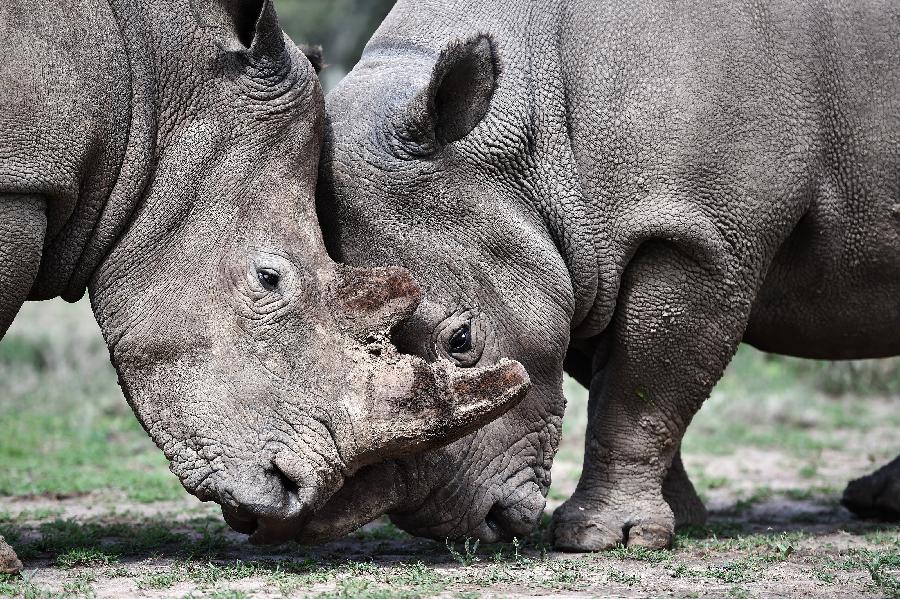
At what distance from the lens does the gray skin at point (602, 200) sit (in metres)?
5.96

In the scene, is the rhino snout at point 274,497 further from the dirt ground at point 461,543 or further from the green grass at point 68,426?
the green grass at point 68,426

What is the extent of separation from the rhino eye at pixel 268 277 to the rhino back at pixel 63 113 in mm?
701

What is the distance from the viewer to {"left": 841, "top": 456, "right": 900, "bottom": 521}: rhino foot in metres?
7.39

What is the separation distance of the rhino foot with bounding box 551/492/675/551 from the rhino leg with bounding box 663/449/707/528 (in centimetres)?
72

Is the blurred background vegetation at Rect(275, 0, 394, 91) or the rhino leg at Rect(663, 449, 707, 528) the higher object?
the blurred background vegetation at Rect(275, 0, 394, 91)

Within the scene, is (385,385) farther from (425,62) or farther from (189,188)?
(425,62)

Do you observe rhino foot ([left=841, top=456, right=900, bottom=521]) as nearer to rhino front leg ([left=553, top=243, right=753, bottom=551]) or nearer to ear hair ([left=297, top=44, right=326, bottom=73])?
rhino front leg ([left=553, top=243, right=753, bottom=551])

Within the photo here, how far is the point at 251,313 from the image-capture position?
5504mm

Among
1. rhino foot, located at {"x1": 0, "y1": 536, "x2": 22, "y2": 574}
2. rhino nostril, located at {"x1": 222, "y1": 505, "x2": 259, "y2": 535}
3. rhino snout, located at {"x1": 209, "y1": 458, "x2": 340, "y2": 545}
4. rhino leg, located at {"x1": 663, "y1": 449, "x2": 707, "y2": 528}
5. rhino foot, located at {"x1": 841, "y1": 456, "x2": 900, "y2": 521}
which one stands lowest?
rhino foot, located at {"x1": 0, "y1": 536, "x2": 22, "y2": 574}

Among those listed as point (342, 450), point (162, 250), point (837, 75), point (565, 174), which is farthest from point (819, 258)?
point (162, 250)

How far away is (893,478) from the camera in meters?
7.43

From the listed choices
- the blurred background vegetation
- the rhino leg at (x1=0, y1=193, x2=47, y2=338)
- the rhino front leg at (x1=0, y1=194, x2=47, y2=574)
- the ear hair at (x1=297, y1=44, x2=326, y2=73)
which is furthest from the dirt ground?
the blurred background vegetation

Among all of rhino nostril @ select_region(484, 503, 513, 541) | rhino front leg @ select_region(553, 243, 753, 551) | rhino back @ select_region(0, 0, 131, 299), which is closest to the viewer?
rhino back @ select_region(0, 0, 131, 299)

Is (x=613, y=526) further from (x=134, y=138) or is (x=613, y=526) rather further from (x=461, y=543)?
(x=134, y=138)
